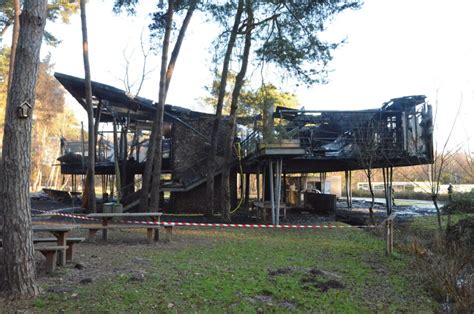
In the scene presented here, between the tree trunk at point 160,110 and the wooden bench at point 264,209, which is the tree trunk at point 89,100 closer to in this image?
the tree trunk at point 160,110

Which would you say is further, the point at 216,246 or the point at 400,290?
the point at 216,246

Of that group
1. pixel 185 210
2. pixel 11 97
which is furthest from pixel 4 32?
pixel 11 97

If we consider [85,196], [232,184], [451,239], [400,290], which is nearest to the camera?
[400,290]

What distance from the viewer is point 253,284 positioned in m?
5.59

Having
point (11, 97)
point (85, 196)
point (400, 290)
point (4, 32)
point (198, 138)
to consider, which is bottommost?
point (400, 290)

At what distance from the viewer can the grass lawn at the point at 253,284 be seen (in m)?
4.69

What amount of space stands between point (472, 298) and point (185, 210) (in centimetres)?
1538

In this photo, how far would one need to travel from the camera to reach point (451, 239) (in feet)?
29.4

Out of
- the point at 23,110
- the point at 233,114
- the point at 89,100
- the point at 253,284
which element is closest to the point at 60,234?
the point at 23,110

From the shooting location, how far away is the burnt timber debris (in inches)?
567

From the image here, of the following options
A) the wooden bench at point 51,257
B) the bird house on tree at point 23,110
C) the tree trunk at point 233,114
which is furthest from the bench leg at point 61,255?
the tree trunk at point 233,114

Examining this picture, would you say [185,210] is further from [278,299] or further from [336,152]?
[278,299]

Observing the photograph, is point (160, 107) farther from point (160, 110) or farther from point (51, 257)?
point (51, 257)

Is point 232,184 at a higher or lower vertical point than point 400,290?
higher
